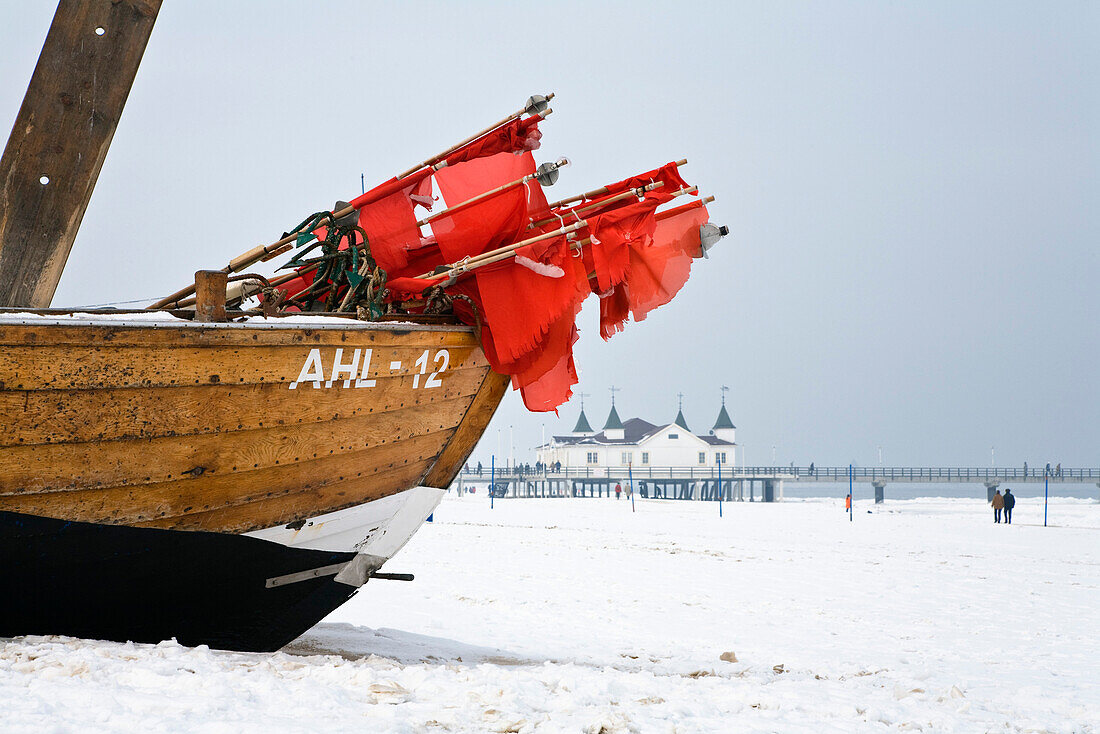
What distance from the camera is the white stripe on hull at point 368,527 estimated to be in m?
4.63

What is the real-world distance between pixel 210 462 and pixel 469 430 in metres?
1.66

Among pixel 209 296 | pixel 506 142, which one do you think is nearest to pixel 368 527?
pixel 209 296

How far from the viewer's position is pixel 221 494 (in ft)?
13.8

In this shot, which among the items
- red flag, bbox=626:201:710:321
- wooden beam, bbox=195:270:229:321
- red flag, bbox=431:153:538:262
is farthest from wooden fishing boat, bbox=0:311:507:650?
red flag, bbox=626:201:710:321

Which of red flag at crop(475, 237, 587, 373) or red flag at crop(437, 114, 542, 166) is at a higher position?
red flag at crop(437, 114, 542, 166)

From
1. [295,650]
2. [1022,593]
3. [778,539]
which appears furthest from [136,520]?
[778,539]

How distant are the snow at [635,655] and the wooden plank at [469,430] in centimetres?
103

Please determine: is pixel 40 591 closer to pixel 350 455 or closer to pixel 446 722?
pixel 350 455

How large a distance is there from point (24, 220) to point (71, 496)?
7.13 ft

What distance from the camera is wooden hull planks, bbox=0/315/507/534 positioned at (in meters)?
3.64

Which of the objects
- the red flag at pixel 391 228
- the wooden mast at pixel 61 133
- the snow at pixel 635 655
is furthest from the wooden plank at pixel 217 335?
Result: the wooden mast at pixel 61 133

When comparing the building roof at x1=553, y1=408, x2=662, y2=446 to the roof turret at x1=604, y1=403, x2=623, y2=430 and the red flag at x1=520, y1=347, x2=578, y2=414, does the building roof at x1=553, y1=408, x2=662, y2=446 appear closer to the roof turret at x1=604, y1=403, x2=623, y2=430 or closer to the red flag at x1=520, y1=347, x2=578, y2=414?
the roof turret at x1=604, y1=403, x2=623, y2=430

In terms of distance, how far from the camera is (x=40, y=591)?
4020 mm

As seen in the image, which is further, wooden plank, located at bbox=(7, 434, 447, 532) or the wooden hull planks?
wooden plank, located at bbox=(7, 434, 447, 532)
